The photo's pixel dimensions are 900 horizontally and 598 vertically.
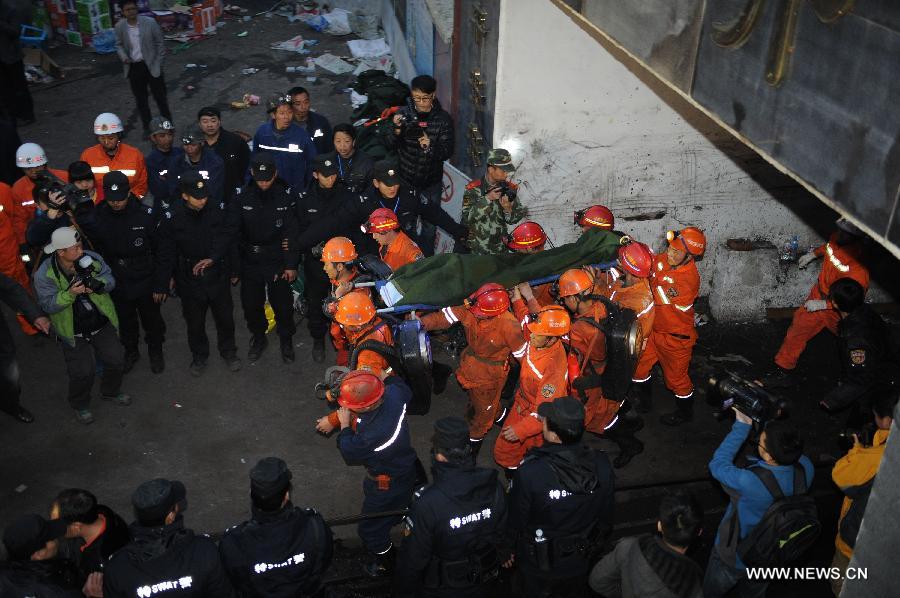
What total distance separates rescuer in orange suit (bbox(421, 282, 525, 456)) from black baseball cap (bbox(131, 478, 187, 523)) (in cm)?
263

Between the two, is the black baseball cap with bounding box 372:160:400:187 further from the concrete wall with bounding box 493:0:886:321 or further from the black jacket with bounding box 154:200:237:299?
the black jacket with bounding box 154:200:237:299

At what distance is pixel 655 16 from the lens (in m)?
5.12

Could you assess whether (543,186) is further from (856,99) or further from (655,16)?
(856,99)

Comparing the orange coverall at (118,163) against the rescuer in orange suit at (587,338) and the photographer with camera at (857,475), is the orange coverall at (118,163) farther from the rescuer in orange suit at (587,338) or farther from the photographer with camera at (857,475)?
the photographer with camera at (857,475)

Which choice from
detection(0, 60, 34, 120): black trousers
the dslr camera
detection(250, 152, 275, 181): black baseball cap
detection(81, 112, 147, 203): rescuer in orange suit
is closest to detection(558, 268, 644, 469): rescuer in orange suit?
detection(250, 152, 275, 181): black baseball cap

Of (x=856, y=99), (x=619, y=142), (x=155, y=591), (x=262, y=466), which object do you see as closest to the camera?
(x=856, y=99)

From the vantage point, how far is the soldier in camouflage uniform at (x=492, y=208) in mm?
8008

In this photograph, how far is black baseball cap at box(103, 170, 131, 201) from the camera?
7234mm

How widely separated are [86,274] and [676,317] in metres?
5.08

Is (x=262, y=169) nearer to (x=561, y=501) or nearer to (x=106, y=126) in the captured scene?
(x=106, y=126)

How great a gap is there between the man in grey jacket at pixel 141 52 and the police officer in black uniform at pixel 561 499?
31.5 feet

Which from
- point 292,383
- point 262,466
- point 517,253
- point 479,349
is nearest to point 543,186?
point 517,253

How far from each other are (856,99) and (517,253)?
4.11m

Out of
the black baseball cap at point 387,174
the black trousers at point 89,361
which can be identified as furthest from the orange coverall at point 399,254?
the black trousers at point 89,361
